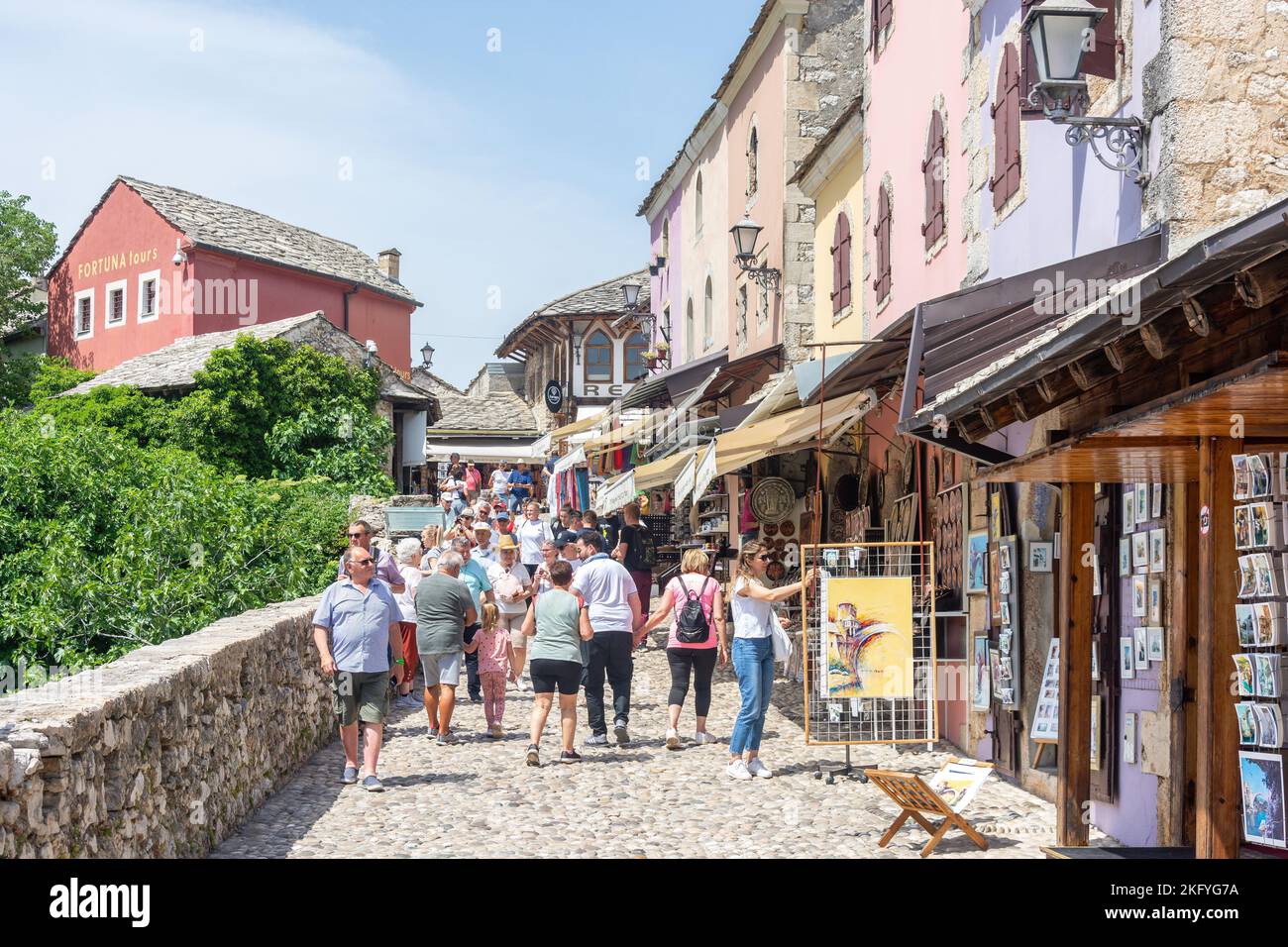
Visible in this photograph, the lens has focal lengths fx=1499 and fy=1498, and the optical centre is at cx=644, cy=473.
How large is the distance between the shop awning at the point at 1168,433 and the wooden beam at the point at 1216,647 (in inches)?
7.6

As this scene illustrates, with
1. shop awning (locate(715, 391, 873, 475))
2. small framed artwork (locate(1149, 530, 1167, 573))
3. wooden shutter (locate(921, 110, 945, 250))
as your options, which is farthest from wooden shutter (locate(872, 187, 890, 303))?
small framed artwork (locate(1149, 530, 1167, 573))

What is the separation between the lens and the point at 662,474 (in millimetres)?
17359

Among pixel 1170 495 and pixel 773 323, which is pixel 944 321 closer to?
pixel 1170 495

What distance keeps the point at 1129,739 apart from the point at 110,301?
41062 millimetres

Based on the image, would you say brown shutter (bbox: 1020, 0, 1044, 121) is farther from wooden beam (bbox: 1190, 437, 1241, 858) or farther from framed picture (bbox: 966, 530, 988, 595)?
framed picture (bbox: 966, 530, 988, 595)

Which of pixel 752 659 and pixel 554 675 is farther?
pixel 554 675

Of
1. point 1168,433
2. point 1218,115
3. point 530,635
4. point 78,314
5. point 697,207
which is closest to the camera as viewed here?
point 1168,433

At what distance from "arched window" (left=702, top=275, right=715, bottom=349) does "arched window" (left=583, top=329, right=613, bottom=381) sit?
58.9 feet

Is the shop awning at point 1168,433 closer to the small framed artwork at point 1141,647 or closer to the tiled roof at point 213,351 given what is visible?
the small framed artwork at point 1141,647

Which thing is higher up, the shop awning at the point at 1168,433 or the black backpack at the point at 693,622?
the shop awning at the point at 1168,433

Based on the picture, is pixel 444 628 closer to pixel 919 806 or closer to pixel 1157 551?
pixel 919 806

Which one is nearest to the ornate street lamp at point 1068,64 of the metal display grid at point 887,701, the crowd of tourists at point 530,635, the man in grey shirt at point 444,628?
the metal display grid at point 887,701

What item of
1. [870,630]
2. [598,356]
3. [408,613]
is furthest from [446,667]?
[598,356]

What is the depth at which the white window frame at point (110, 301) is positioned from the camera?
143 ft
